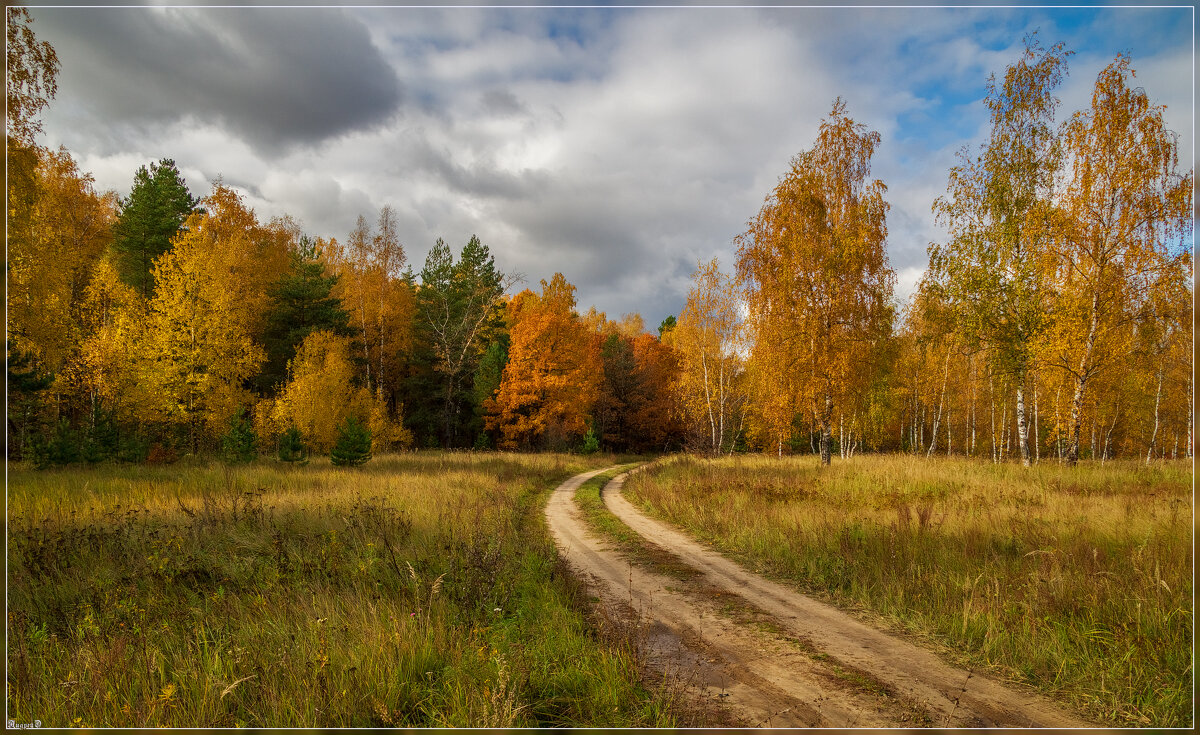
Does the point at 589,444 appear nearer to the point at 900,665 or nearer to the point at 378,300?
the point at 378,300

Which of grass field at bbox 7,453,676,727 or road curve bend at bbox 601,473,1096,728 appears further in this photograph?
road curve bend at bbox 601,473,1096,728

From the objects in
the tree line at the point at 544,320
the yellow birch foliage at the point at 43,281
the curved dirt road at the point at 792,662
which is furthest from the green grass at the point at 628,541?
the yellow birch foliage at the point at 43,281

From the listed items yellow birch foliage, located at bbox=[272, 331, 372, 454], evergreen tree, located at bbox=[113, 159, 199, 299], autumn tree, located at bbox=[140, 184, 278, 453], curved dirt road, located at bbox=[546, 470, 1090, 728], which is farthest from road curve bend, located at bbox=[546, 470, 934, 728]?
evergreen tree, located at bbox=[113, 159, 199, 299]

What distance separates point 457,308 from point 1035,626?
3624cm

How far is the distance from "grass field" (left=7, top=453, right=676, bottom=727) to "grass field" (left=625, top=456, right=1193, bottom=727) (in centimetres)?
375

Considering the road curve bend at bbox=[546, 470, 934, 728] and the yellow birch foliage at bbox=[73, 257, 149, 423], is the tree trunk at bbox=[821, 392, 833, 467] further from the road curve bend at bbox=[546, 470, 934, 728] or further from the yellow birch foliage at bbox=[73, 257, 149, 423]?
the yellow birch foliage at bbox=[73, 257, 149, 423]

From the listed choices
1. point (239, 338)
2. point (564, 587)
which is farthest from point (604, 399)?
point (564, 587)

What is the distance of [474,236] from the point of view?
41.6 meters

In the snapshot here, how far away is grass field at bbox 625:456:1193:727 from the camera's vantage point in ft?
15.9

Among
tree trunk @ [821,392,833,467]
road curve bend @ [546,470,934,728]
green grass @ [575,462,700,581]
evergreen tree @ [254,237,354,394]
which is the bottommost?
green grass @ [575,462,700,581]

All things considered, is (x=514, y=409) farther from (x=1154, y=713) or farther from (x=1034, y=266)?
(x=1154, y=713)

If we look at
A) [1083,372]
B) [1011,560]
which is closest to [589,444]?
[1083,372]

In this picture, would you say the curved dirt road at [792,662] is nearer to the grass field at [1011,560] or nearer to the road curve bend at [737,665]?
the road curve bend at [737,665]

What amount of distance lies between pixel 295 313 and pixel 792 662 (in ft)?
110
